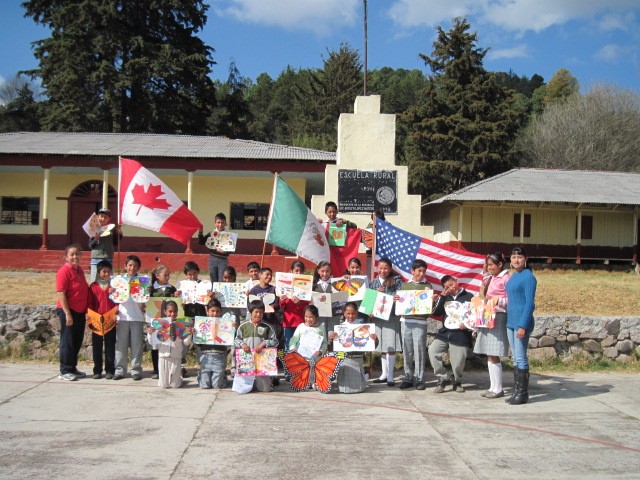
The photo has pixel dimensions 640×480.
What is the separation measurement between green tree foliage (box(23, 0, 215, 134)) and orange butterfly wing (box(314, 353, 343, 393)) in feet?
91.8

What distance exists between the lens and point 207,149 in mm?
20906

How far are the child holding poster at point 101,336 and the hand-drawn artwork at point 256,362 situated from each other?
182 centimetres

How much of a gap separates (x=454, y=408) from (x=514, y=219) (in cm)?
2029

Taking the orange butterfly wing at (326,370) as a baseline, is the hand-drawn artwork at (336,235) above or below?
above

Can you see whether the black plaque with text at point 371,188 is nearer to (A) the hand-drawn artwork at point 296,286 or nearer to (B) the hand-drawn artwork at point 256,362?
(A) the hand-drawn artwork at point 296,286

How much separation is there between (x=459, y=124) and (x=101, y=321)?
3072 cm

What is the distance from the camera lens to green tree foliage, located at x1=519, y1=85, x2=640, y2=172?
3872 cm

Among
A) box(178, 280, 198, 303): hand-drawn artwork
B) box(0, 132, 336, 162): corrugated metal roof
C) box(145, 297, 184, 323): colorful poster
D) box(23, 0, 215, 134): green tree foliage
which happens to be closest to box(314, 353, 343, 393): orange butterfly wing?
box(178, 280, 198, 303): hand-drawn artwork

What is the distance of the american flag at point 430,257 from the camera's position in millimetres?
8148

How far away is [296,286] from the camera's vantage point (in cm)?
760

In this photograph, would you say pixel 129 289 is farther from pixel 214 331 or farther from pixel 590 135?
pixel 590 135

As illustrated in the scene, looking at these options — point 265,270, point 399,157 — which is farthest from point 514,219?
point 265,270

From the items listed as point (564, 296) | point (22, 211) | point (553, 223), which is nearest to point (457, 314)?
point (564, 296)

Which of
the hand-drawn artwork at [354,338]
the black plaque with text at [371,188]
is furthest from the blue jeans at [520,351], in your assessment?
the black plaque with text at [371,188]
